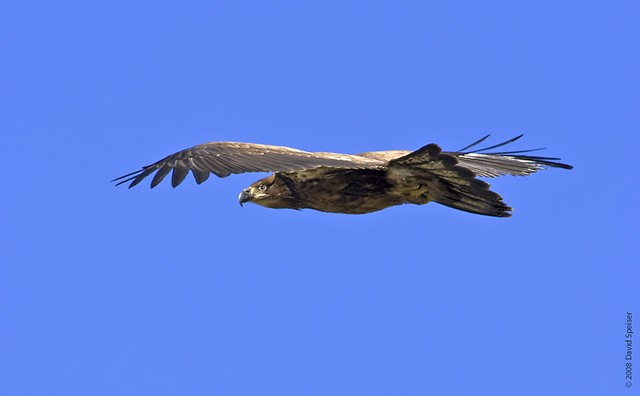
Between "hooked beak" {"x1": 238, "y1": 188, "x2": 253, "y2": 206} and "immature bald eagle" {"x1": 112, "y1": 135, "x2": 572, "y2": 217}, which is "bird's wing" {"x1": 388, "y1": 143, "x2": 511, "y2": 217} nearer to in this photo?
"immature bald eagle" {"x1": 112, "y1": 135, "x2": 572, "y2": 217}

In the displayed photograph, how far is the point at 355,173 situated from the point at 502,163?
1470 mm

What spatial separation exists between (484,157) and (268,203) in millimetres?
2043

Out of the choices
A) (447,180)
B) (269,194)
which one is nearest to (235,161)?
(269,194)

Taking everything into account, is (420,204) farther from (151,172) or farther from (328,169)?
(151,172)

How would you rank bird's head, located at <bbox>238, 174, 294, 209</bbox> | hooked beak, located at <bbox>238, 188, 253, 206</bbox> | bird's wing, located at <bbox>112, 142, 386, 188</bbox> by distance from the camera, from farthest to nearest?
hooked beak, located at <bbox>238, 188, 253, 206</bbox>
bird's head, located at <bbox>238, 174, 294, 209</bbox>
bird's wing, located at <bbox>112, 142, 386, 188</bbox>

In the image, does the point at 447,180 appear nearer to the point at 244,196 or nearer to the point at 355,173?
the point at 355,173

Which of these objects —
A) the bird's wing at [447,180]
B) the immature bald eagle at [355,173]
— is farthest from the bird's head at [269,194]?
the bird's wing at [447,180]

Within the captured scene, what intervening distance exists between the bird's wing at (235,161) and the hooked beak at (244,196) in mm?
731

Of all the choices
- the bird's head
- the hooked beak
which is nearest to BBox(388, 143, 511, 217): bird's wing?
the bird's head

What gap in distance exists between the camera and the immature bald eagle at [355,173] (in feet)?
42.5

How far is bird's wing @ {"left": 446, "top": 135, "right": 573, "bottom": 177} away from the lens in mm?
14039

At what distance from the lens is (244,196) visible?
46.9ft

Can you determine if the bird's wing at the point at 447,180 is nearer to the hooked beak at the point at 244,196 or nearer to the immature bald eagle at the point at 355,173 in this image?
the immature bald eagle at the point at 355,173

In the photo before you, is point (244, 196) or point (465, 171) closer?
point (465, 171)
